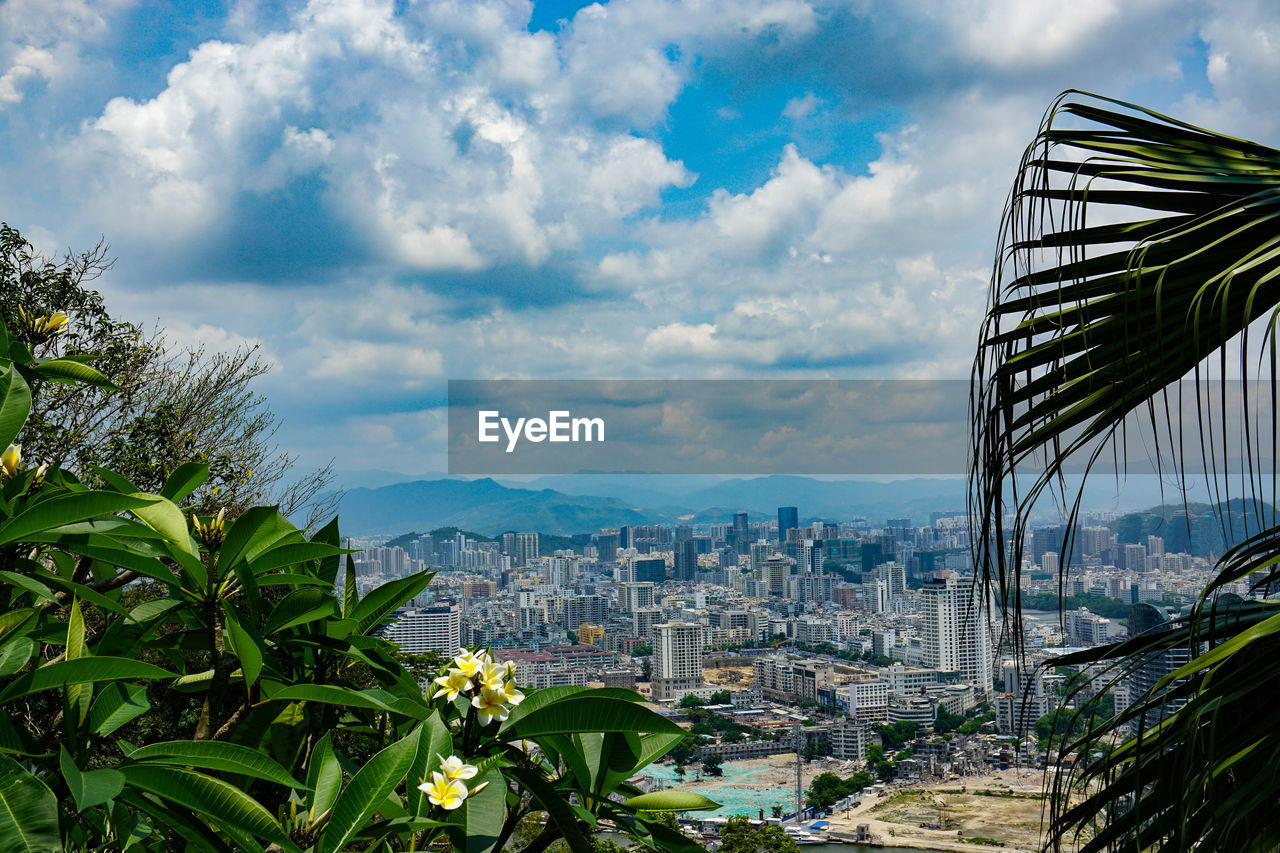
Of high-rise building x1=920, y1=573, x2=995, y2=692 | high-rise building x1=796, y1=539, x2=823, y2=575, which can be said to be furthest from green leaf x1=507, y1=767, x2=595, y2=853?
high-rise building x1=796, y1=539, x2=823, y2=575

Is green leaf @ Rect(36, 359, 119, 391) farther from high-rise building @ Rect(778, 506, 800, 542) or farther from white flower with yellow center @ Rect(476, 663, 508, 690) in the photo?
high-rise building @ Rect(778, 506, 800, 542)

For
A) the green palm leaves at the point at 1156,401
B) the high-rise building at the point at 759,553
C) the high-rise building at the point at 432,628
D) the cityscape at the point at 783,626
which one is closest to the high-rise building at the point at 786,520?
the cityscape at the point at 783,626

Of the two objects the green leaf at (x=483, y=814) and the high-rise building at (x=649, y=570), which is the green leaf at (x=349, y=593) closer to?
the green leaf at (x=483, y=814)

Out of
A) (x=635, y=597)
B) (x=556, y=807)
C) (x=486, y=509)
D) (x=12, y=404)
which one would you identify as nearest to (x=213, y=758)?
(x=556, y=807)

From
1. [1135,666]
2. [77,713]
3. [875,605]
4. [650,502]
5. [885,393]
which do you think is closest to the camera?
[77,713]

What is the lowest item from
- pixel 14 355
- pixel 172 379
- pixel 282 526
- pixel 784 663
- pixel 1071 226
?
pixel 784 663

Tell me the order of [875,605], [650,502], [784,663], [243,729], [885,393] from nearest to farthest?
[243,729]
[885,393]
[784,663]
[875,605]
[650,502]

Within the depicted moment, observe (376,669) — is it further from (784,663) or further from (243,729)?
(784,663)

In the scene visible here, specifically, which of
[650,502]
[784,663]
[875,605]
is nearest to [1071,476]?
[784,663]
